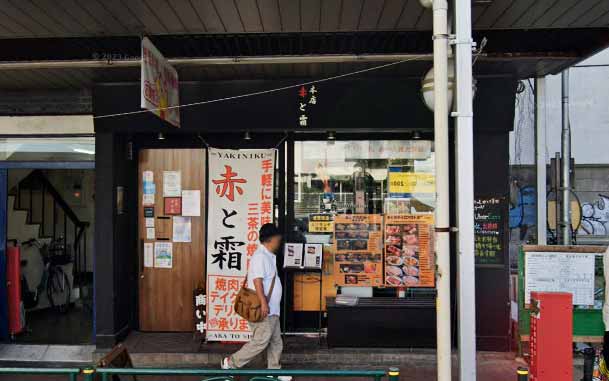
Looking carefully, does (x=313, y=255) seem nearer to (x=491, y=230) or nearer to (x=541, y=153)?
(x=491, y=230)

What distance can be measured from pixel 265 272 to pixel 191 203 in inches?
91.0

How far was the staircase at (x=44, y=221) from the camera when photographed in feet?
28.1

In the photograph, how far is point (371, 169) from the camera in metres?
7.12

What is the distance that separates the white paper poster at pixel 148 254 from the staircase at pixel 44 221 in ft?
9.02

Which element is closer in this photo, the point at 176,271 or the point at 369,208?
the point at 369,208

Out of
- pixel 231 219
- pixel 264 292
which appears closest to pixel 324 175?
pixel 231 219

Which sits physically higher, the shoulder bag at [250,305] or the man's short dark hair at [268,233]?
the man's short dark hair at [268,233]

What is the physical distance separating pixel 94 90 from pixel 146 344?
3646mm

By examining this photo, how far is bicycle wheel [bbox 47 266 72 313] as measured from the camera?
9.06 metres

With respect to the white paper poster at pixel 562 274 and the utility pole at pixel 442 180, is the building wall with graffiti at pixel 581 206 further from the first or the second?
the utility pole at pixel 442 180

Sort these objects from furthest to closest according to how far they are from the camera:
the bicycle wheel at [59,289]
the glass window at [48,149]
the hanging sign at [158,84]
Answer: the bicycle wheel at [59,289]
the glass window at [48,149]
the hanging sign at [158,84]

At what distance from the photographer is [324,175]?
7141 mm

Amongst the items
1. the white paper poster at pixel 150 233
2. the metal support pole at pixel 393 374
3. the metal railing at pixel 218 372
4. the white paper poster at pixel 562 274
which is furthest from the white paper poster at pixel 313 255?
the metal support pole at pixel 393 374

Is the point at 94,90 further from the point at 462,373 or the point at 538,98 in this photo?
the point at 538,98
